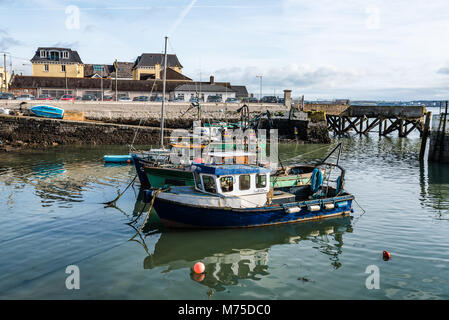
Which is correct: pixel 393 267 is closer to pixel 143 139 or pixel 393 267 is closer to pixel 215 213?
pixel 215 213

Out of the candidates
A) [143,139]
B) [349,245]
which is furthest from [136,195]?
[143,139]

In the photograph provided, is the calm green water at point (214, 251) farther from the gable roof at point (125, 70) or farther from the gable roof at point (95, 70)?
the gable roof at point (125, 70)

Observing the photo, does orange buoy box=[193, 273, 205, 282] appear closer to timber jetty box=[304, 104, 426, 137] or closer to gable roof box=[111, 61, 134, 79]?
timber jetty box=[304, 104, 426, 137]

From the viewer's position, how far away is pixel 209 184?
1553 cm

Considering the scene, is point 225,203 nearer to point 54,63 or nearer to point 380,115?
point 380,115

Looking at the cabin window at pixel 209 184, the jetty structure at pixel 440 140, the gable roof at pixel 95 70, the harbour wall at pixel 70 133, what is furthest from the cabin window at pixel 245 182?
the gable roof at pixel 95 70

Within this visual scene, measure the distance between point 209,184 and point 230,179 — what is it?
2.84ft

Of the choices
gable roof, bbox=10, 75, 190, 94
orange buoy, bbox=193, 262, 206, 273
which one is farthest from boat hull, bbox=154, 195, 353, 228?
gable roof, bbox=10, 75, 190, 94

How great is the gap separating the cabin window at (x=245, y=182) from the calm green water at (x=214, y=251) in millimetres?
1783

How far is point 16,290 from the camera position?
10.6 m

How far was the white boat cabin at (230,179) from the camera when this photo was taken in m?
15.2

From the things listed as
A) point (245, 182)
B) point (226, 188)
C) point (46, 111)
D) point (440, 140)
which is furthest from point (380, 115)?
point (226, 188)

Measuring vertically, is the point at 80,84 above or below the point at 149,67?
below
